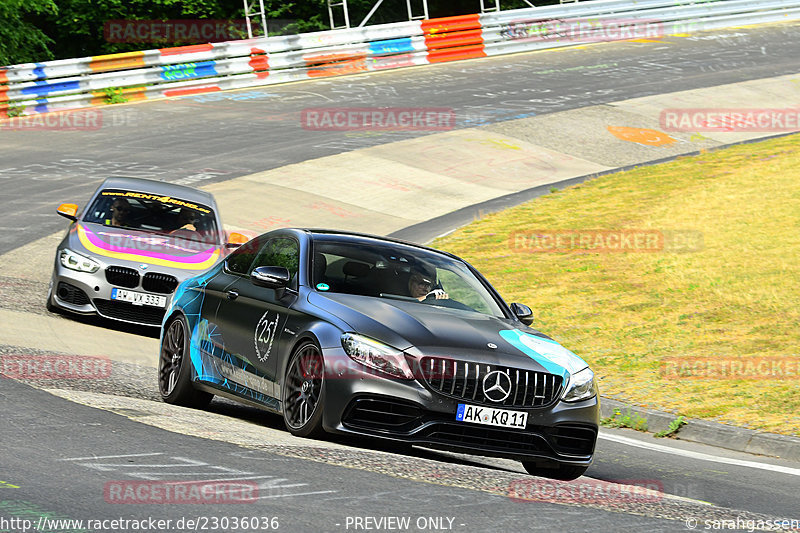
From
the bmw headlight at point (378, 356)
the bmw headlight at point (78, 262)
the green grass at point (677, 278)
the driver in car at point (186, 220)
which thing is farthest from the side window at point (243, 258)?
the driver in car at point (186, 220)

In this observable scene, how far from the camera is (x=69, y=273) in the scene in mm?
12422

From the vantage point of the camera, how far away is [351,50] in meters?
35.2

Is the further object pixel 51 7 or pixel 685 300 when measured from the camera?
pixel 51 7

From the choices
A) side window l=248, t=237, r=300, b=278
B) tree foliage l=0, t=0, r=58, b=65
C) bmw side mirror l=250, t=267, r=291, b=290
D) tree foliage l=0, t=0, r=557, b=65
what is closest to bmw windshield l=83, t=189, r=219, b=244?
side window l=248, t=237, r=300, b=278

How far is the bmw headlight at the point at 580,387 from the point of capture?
7.45 meters

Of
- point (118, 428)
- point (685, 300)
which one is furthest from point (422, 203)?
point (118, 428)

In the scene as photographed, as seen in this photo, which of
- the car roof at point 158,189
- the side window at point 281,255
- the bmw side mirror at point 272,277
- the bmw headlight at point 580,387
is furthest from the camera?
the car roof at point 158,189

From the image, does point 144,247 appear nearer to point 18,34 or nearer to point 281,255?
point 281,255

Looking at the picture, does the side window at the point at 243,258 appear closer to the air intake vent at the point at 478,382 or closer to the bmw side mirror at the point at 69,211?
the air intake vent at the point at 478,382

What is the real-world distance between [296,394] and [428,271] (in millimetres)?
1560

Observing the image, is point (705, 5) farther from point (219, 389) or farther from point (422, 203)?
point (219, 389)

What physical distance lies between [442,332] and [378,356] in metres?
0.50

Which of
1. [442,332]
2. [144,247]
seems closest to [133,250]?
[144,247]

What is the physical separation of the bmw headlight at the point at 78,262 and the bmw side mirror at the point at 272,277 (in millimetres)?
4801
